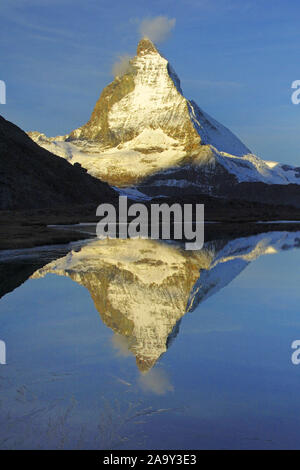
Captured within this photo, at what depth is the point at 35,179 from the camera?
445 feet

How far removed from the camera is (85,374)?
42.4 feet

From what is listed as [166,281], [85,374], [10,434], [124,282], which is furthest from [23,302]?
[10,434]

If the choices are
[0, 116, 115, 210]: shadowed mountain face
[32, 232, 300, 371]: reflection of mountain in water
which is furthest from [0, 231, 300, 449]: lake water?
[0, 116, 115, 210]: shadowed mountain face

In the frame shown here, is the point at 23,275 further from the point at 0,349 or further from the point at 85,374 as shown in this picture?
the point at 85,374

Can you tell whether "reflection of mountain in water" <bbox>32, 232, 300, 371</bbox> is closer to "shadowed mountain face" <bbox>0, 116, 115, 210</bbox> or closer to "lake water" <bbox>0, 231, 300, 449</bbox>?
"lake water" <bbox>0, 231, 300, 449</bbox>

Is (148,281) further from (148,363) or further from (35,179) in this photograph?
(35,179)

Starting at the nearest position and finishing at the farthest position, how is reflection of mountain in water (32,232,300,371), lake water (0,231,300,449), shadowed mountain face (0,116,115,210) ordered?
lake water (0,231,300,449) < reflection of mountain in water (32,232,300,371) < shadowed mountain face (0,116,115,210)

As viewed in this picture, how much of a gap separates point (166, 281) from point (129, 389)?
1667 cm

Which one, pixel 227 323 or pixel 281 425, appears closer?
pixel 281 425

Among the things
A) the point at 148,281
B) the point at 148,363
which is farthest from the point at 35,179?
the point at 148,363

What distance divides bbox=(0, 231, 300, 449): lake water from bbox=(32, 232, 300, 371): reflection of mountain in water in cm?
10

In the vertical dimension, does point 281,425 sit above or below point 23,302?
below

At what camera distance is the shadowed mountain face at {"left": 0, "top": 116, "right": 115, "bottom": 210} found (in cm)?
12325

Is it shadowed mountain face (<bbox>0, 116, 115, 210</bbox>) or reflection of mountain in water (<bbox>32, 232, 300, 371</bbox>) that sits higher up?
shadowed mountain face (<bbox>0, 116, 115, 210</bbox>)
